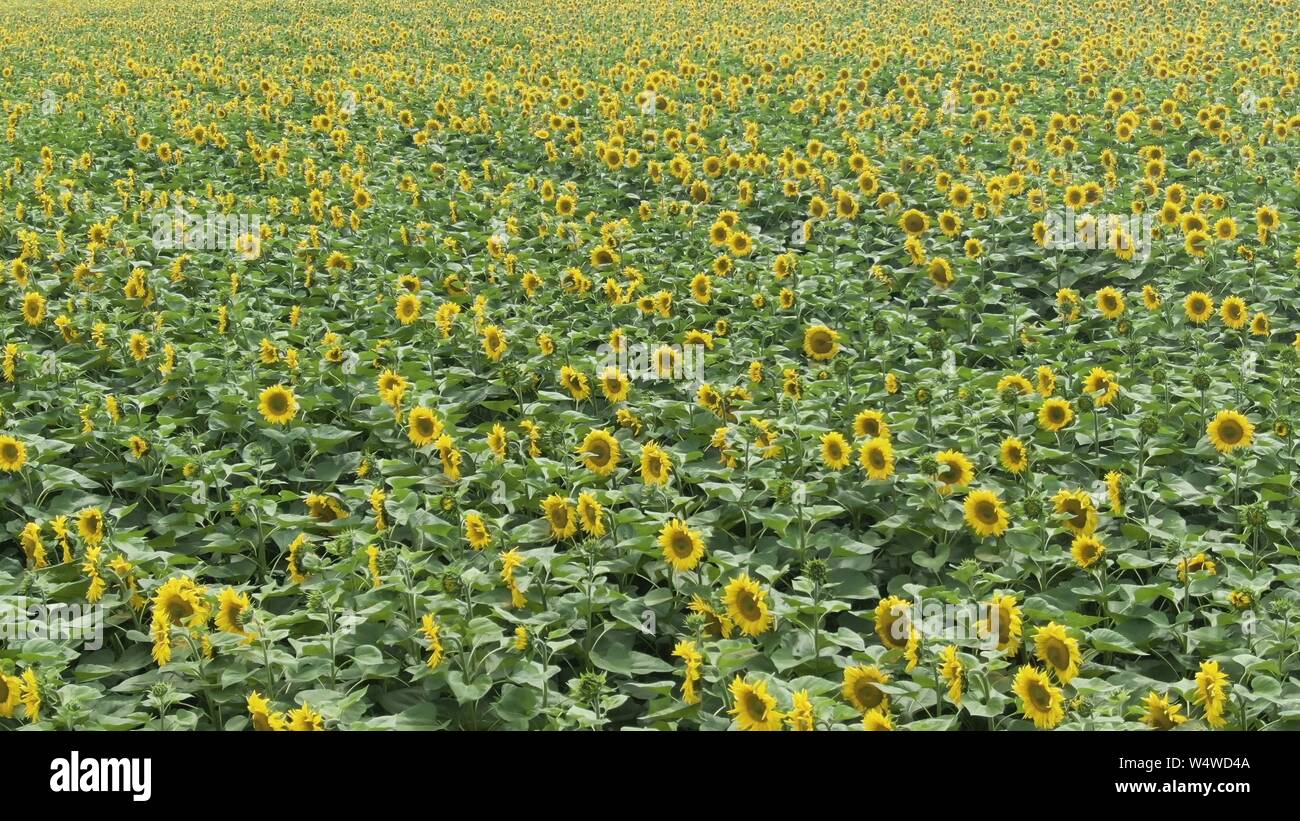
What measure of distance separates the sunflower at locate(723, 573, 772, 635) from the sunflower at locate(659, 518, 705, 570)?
0.32 m

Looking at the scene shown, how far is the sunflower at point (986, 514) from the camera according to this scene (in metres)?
5.12

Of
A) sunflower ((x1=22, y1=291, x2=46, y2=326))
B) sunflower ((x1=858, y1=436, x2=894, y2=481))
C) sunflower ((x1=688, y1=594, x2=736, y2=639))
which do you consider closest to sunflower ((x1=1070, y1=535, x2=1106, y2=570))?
sunflower ((x1=858, y1=436, x2=894, y2=481))

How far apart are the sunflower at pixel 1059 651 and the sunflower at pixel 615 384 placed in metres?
2.93

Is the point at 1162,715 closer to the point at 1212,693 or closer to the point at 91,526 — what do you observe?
the point at 1212,693

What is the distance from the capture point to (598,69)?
58.0ft

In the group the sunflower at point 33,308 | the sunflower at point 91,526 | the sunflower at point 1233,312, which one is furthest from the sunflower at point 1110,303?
the sunflower at point 33,308

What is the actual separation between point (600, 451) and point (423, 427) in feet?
3.25

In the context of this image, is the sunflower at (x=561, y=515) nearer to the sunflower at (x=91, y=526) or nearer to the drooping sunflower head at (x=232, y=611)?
the drooping sunflower head at (x=232, y=611)

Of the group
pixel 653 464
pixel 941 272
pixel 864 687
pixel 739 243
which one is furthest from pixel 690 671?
pixel 739 243

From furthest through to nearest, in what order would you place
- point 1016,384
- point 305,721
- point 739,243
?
point 739,243 < point 1016,384 < point 305,721

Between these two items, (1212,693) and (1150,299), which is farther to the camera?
(1150,299)

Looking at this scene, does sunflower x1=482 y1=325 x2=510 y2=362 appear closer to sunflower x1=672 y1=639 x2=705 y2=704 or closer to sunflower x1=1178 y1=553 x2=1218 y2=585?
sunflower x1=672 y1=639 x2=705 y2=704

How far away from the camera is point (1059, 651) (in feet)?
13.4

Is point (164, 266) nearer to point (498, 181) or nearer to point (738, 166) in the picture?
point (498, 181)
